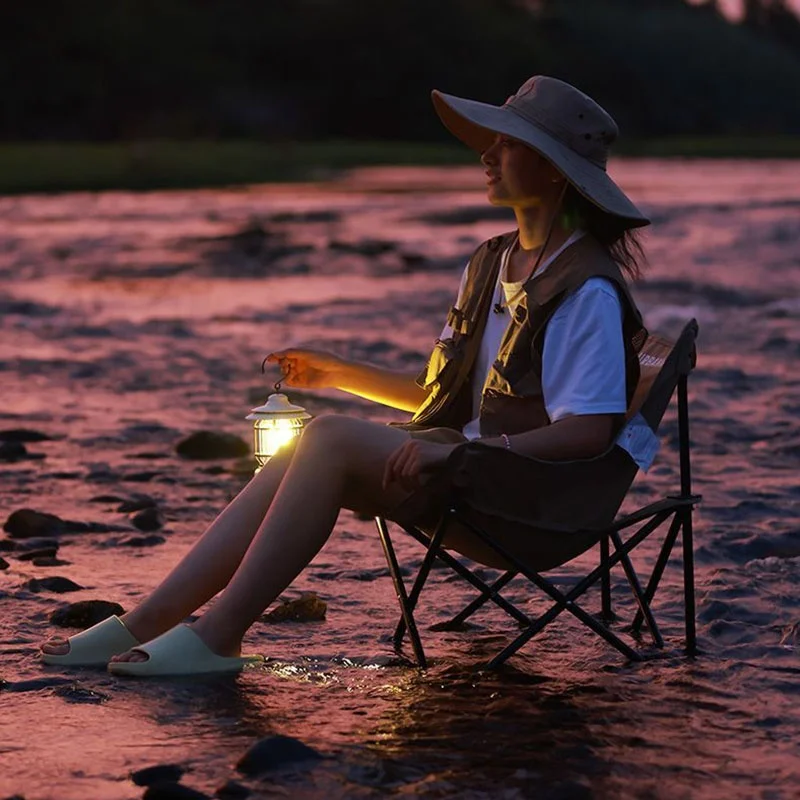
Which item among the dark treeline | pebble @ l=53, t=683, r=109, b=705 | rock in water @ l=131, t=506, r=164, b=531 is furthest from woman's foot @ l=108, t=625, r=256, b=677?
the dark treeline

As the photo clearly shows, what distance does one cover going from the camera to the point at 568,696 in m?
4.84

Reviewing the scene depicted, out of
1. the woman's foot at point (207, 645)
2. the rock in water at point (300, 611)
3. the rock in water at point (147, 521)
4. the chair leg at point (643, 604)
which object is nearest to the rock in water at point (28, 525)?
the rock in water at point (147, 521)

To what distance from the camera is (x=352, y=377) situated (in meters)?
5.35

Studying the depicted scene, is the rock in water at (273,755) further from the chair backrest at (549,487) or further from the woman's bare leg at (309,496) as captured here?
the chair backrest at (549,487)

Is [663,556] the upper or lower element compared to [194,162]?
lower

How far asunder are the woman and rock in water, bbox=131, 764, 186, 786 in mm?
741

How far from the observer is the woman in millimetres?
4672

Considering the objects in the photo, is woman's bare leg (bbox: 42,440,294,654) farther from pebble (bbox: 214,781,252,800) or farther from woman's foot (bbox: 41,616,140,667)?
pebble (bbox: 214,781,252,800)

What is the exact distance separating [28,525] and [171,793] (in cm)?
317

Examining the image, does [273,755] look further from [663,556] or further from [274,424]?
[663,556]

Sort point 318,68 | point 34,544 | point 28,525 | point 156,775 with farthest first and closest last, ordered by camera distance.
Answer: point 318,68
point 28,525
point 34,544
point 156,775

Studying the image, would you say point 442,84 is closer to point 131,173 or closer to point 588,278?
point 131,173

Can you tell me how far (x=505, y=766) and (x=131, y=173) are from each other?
5005 centimetres

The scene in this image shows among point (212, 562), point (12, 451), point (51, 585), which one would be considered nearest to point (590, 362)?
point (212, 562)
